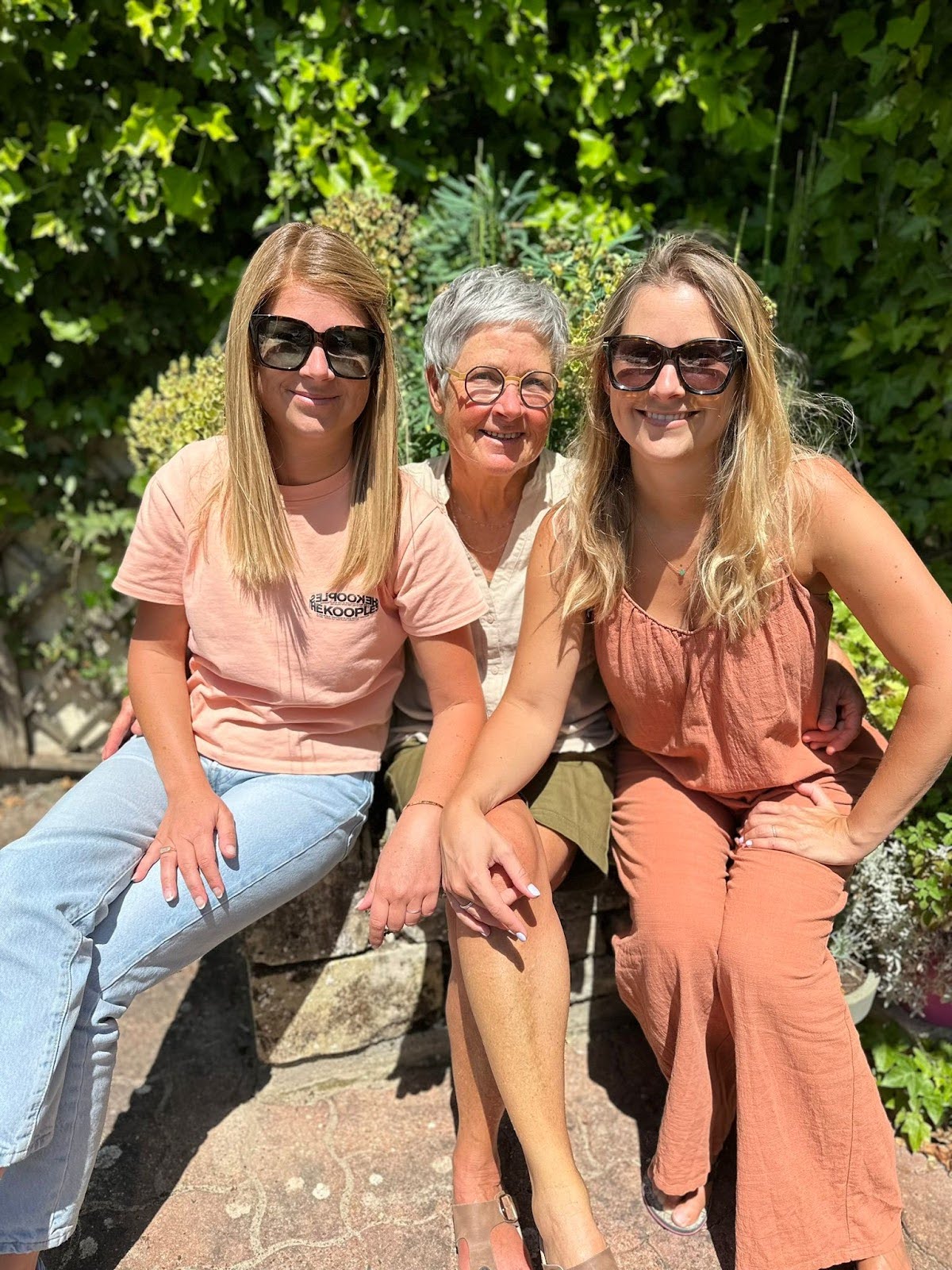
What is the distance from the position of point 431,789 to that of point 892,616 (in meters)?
0.94

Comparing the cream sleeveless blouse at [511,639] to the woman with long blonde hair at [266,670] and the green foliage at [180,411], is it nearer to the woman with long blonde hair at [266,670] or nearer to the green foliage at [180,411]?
the woman with long blonde hair at [266,670]

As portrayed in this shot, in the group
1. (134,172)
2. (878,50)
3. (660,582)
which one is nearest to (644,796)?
(660,582)

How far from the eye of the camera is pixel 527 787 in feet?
7.30

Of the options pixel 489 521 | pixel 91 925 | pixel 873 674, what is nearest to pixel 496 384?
pixel 489 521

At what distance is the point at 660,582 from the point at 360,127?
2075mm

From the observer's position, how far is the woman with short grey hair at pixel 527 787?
1.83 m

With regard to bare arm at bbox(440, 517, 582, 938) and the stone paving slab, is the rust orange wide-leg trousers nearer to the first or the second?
the stone paving slab

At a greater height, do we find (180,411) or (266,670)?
(180,411)

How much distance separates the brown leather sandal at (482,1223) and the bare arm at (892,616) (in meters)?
1.00

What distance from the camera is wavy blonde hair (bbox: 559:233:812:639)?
187 centimetres

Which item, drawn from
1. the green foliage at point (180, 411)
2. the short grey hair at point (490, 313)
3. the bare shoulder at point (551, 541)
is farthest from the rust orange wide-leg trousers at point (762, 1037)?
the green foliage at point (180, 411)

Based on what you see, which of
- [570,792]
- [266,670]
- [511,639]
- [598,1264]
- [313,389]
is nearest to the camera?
[598,1264]

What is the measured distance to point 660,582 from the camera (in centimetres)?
206

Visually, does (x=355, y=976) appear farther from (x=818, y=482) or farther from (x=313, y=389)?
(x=818, y=482)
